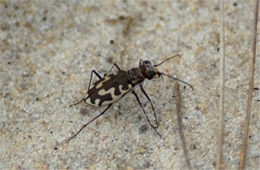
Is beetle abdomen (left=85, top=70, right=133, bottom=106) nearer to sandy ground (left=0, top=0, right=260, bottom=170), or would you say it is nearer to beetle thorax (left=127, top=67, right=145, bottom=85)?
beetle thorax (left=127, top=67, right=145, bottom=85)

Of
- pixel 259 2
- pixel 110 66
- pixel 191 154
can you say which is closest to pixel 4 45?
pixel 110 66

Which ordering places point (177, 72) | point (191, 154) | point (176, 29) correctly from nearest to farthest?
point (191, 154) < point (177, 72) < point (176, 29)

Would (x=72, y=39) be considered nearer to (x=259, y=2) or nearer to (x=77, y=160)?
(x=77, y=160)

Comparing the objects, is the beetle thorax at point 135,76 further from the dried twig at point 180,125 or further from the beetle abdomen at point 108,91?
the dried twig at point 180,125

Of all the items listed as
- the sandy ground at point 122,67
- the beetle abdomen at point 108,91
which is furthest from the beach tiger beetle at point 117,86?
the sandy ground at point 122,67

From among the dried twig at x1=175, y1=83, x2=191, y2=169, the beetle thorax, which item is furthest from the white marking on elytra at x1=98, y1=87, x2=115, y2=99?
the dried twig at x1=175, y1=83, x2=191, y2=169

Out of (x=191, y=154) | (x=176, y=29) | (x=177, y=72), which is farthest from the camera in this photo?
(x=176, y=29)

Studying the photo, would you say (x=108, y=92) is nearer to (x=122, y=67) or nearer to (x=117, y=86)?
(x=117, y=86)
